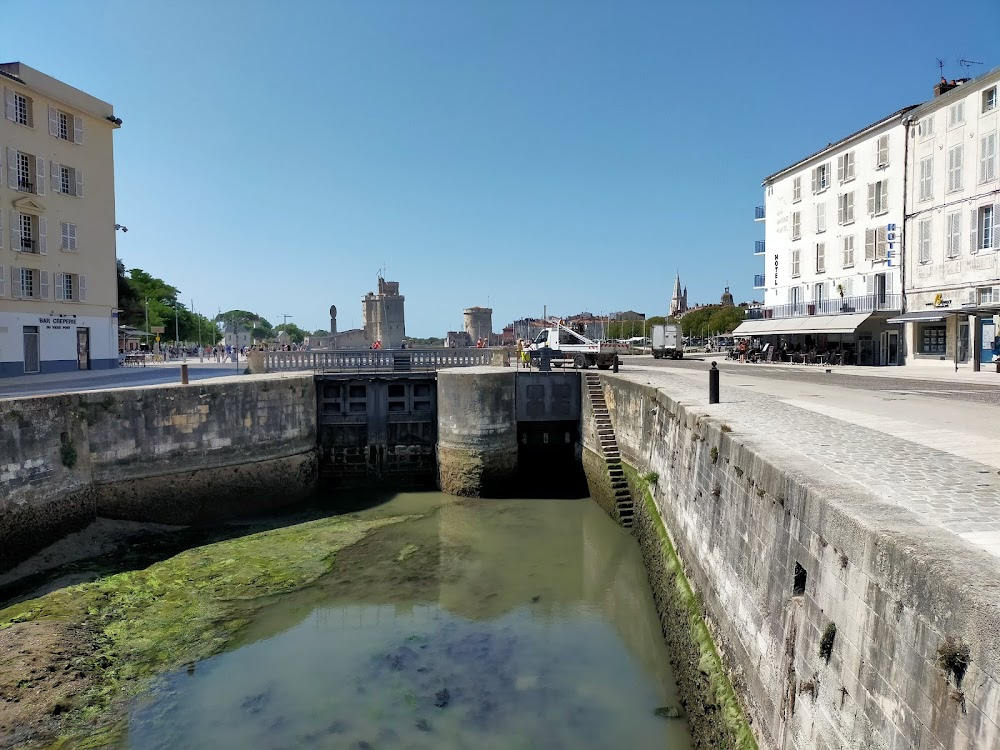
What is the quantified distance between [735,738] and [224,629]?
24.0 feet

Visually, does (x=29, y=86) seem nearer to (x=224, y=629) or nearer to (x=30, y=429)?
(x=30, y=429)

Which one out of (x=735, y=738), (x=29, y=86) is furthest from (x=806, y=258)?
(x=29, y=86)

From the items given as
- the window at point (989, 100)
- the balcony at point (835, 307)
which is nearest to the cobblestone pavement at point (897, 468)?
the window at point (989, 100)

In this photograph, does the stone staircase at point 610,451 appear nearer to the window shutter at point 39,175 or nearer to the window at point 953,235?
the window at point 953,235

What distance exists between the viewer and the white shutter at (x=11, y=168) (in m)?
24.1

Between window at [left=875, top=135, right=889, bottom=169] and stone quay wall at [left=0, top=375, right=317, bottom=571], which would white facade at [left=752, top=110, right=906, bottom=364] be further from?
stone quay wall at [left=0, top=375, right=317, bottom=571]

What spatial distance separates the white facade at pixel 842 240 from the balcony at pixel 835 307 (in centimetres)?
5

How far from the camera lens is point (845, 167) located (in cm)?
2903

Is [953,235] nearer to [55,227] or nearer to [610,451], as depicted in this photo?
[610,451]

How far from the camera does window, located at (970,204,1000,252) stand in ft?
68.0

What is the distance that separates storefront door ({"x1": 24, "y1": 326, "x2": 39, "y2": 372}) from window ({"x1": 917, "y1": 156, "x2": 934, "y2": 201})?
3410cm

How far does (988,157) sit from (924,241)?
377 centimetres

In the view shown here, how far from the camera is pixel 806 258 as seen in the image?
106 ft

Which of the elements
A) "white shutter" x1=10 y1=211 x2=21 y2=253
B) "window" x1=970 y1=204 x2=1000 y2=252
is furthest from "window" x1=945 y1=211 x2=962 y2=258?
"white shutter" x1=10 y1=211 x2=21 y2=253
